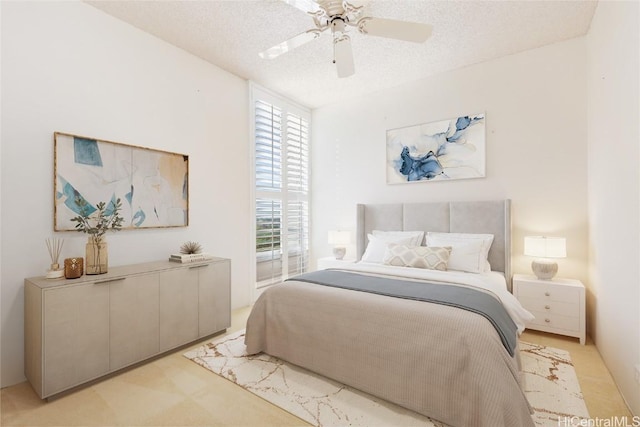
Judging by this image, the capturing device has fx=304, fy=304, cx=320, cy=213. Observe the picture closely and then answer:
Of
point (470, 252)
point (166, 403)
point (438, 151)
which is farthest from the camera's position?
point (438, 151)

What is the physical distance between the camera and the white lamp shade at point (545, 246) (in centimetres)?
278

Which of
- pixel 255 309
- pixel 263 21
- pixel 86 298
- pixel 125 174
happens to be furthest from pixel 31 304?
pixel 263 21

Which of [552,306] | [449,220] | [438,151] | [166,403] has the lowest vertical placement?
[166,403]

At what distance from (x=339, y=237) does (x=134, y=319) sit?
8.48 ft

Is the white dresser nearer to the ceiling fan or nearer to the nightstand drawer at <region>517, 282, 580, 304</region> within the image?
the ceiling fan

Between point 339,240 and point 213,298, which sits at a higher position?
point 339,240

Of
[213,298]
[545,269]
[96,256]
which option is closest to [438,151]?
[545,269]

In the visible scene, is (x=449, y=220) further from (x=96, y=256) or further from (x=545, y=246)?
(x=96, y=256)

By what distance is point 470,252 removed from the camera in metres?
3.02

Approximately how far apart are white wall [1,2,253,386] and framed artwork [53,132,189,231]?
0.07 meters

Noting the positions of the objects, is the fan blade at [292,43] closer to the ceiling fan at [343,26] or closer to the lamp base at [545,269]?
the ceiling fan at [343,26]

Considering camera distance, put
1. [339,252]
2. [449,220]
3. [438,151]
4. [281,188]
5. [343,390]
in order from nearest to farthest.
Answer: [343,390] < [449,220] < [438,151] < [339,252] < [281,188]

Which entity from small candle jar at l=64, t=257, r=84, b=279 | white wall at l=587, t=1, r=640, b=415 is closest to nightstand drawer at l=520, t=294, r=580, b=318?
white wall at l=587, t=1, r=640, b=415

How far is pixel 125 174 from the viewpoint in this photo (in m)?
2.66
